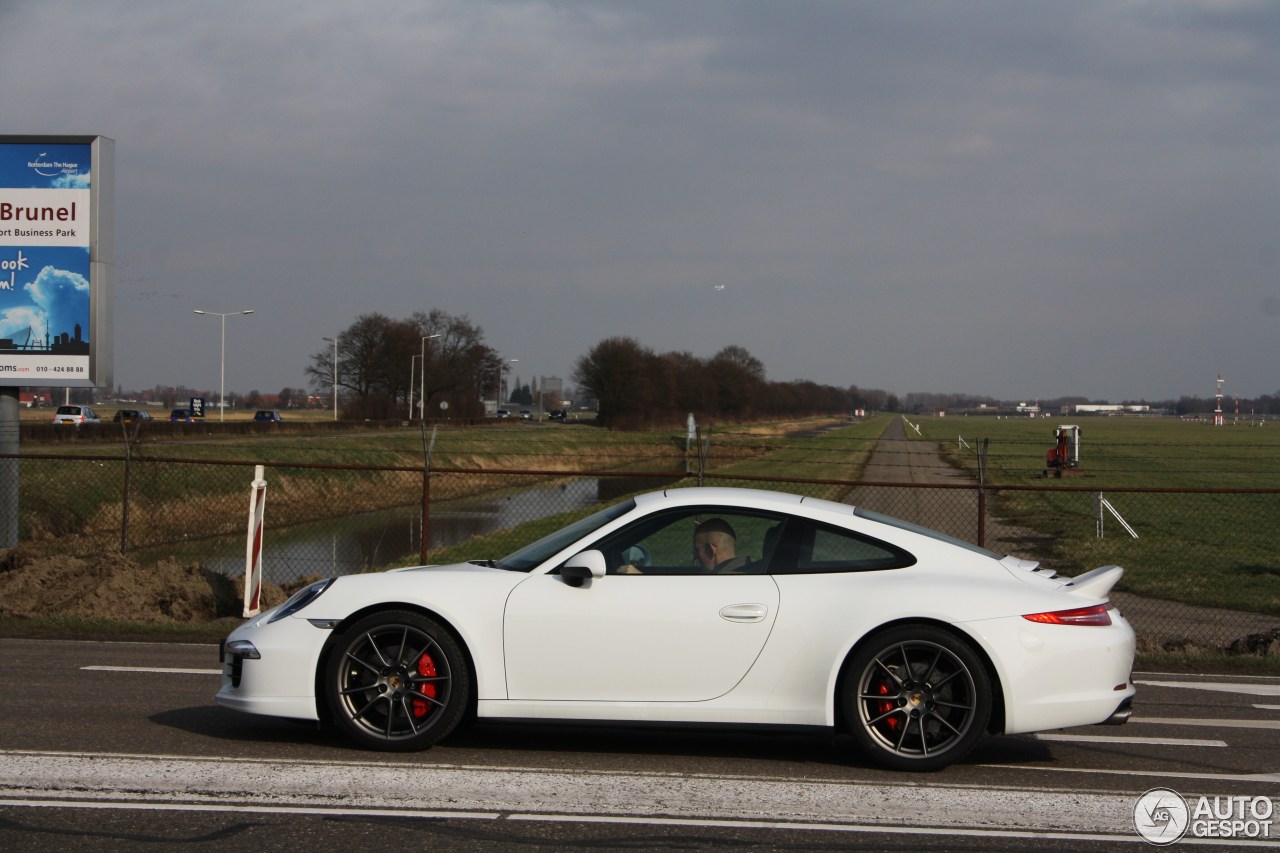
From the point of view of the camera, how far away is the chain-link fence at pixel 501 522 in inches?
605

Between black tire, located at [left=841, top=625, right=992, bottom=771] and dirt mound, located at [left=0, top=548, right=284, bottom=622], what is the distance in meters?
8.80

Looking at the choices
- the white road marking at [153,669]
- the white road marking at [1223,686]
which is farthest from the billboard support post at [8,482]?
the white road marking at [1223,686]

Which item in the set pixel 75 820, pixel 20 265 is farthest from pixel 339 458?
pixel 75 820

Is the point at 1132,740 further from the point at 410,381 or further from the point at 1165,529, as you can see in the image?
the point at 410,381

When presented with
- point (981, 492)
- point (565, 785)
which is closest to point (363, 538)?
point (981, 492)

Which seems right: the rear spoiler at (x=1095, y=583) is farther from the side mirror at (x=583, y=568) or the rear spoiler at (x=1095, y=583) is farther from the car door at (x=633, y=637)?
the side mirror at (x=583, y=568)

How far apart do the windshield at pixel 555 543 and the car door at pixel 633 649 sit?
0.33m

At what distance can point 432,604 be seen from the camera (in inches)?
249

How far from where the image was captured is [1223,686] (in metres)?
9.45

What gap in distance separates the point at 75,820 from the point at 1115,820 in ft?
14.7

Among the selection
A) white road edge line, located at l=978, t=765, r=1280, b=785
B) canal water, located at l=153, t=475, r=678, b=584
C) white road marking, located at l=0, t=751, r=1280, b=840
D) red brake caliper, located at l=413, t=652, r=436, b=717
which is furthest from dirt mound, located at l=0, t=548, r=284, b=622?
white road edge line, located at l=978, t=765, r=1280, b=785

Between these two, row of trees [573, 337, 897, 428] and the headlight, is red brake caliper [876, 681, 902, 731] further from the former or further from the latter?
row of trees [573, 337, 897, 428]

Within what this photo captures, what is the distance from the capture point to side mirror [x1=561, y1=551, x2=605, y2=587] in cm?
627

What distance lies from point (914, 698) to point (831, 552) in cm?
86
